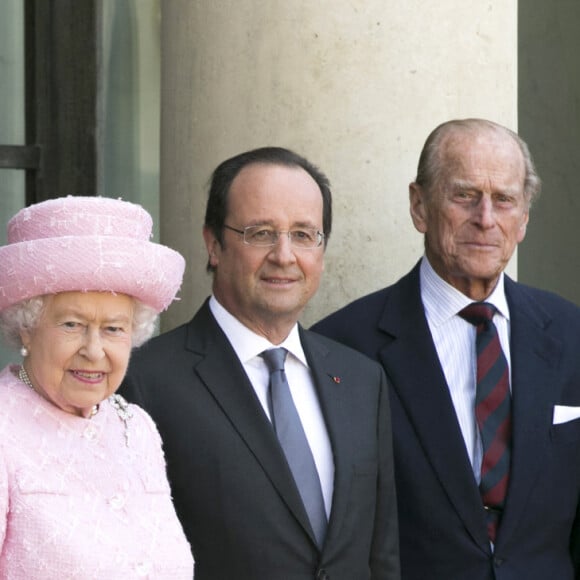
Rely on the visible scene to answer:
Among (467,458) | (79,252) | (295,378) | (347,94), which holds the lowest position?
(467,458)

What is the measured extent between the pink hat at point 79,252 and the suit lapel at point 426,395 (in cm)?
117

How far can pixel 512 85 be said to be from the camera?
504cm

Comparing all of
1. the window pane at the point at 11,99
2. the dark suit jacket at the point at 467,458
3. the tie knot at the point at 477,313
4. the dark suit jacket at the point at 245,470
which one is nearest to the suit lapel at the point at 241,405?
the dark suit jacket at the point at 245,470

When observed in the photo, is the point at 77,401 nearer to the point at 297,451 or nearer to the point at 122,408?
the point at 122,408

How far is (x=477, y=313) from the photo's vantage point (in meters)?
4.34

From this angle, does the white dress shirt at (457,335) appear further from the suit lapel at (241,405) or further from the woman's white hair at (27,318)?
the woman's white hair at (27,318)

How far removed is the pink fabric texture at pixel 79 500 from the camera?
3.05 meters

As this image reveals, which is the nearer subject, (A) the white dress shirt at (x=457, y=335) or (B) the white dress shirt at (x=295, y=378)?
(B) the white dress shirt at (x=295, y=378)

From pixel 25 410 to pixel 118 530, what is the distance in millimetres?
314

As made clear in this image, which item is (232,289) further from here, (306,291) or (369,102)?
(369,102)

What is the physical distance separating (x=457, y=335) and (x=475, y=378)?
0.16 metres

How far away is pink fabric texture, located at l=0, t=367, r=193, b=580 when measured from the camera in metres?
3.05

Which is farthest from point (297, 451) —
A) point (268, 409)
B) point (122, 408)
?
point (122, 408)

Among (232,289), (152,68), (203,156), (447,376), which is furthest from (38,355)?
(152,68)
